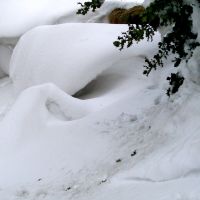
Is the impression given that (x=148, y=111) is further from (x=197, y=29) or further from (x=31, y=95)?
(x=31, y=95)

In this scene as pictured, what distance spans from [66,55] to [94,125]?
262 cm

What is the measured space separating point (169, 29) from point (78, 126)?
5.50 feet

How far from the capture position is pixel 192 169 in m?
3.92

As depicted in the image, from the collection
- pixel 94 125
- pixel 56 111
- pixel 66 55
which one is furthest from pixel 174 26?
pixel 66 55

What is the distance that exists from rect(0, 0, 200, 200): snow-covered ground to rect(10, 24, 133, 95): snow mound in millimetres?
19

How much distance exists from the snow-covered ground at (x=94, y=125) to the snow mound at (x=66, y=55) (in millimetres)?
19

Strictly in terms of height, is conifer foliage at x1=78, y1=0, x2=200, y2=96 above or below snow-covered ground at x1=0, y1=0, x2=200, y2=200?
above

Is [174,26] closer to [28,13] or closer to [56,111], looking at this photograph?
[56,111]

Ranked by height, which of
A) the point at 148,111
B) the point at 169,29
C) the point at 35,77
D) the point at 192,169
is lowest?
the point at 35,77

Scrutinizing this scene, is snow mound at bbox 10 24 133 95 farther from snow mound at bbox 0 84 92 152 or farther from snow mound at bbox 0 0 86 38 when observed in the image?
snow mound at bbox 0 0 86 38

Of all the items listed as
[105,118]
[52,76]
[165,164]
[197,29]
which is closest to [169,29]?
[197,29]

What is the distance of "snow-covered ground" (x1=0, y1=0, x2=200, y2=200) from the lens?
4.28 metres

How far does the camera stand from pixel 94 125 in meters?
6.15

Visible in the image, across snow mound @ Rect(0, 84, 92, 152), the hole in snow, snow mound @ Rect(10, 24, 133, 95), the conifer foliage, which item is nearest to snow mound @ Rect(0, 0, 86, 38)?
snow mound @ Rect(10, 24, 133, 95)
